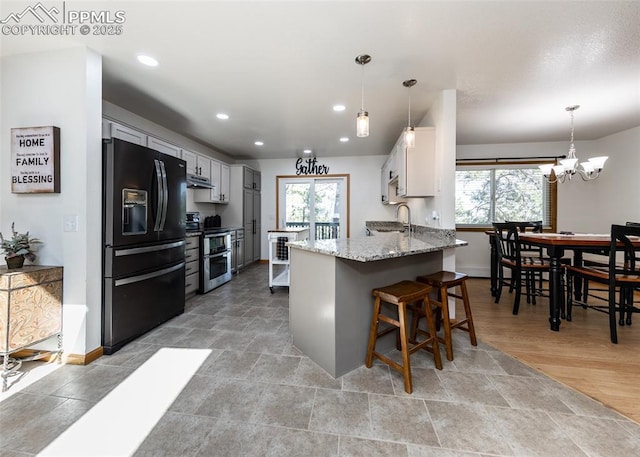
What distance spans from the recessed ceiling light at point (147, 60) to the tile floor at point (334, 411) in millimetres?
2474

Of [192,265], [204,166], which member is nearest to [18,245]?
[192,265]

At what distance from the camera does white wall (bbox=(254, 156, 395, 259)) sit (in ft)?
19.5

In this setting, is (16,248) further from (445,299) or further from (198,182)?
(445,299)

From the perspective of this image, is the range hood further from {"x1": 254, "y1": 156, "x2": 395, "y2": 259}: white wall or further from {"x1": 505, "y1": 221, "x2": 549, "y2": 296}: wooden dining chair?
{"x1": 505, "y1": 221, "x2": 549, "y2": 296}: wooden dining chair

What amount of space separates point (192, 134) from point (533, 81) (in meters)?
4.61

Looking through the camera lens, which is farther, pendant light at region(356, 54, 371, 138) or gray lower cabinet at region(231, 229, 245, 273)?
gray lower cabinet at region(231, 229, 245, 273)

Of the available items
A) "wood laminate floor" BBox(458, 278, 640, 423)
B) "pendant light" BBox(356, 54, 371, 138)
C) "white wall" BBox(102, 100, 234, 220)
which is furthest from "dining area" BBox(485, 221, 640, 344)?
"white wall" BBox(102, 100, 234, 220)

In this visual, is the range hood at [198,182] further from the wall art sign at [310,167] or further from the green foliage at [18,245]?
the wall art sign at [310,167]

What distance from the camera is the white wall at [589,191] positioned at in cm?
409

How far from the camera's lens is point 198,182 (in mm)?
4062

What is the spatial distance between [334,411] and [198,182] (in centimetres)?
367

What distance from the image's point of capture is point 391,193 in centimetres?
475

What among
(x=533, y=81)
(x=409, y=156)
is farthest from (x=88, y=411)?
(x=533, y=81)

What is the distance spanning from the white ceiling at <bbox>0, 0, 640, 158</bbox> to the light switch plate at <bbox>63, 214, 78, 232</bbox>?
52.4 inches
